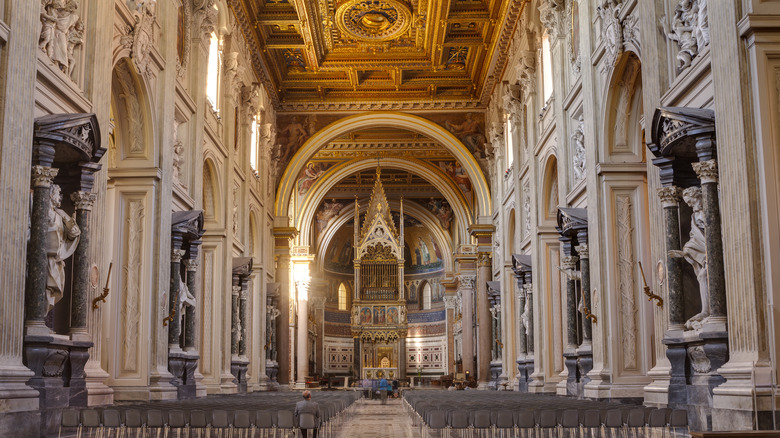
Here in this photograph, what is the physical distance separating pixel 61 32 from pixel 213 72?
10.5 metres

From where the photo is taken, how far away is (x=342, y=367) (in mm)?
48844

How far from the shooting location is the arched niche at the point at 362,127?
32562 millimetres

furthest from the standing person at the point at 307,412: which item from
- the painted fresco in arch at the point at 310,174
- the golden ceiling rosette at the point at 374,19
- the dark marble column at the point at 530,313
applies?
the painted fresco in arch at the point at 310,174

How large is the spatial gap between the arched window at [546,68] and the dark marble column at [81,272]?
45.6ft

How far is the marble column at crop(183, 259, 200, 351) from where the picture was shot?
18078 mm

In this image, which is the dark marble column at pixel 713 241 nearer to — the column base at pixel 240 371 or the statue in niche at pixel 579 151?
the statue in niche at pixel 579 151

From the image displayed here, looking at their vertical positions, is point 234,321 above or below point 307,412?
above

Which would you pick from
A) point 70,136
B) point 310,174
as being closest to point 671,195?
point 70,136

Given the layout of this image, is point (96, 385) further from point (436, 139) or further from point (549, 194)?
point (436, 139)

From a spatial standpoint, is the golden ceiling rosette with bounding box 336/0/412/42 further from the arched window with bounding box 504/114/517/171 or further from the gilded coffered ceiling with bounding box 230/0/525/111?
the arched window with bounding box 504/114/517/171

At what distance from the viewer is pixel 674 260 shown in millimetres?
11562

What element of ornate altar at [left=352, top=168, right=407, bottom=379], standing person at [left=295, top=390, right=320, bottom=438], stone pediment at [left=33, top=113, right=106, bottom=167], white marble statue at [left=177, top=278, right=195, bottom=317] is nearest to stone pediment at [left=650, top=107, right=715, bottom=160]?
standing person at [left=295, top=390, right=320, bottom=438]

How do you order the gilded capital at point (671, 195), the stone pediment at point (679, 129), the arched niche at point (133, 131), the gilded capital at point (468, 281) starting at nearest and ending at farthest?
the stone pediment at point (679, 129), the gilded capital at point (671, 195), the arched niche at point (133, 131), the gilded capital at point (468, 281)

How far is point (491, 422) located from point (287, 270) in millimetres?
23011
